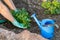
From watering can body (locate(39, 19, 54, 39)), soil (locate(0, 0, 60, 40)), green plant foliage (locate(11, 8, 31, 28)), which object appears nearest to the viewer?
watering can body (locate(39, 19, 54, 39))

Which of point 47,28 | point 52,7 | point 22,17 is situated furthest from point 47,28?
point 52,7

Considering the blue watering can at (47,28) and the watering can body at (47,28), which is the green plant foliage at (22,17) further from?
the watering can body at (47,28)

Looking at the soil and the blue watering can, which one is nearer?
the blue watering can

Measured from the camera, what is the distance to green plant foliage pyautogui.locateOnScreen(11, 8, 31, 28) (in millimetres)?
5918

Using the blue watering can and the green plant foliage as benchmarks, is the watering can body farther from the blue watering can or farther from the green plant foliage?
the green plant foliage

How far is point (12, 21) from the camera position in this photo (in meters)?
5.90

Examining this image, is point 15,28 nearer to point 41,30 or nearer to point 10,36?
point 41,30

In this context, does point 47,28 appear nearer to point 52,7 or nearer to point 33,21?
point 33,21

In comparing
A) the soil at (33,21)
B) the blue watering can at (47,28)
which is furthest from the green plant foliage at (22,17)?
the blue watering can at (47,28)

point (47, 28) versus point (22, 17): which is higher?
point (22, 17)

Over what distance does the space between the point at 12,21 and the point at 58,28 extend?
1.06 meters

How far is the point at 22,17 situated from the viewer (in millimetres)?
5957

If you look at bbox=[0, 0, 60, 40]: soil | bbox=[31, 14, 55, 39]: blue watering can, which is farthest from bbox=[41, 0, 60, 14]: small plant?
bbox=[31, 14, 55, 39]: blue watering can

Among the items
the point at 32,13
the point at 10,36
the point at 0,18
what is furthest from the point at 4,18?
the point at 10,36
